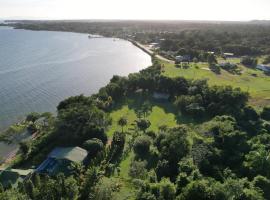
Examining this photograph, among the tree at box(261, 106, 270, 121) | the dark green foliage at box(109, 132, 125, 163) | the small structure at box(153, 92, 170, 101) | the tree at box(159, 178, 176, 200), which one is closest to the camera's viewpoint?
the tree at box(159, 178, 176, 200)

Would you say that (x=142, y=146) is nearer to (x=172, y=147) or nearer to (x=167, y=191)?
(x=172, y=147)

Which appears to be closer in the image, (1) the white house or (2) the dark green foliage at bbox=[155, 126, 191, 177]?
(2) the dark green foliage at bbox=[155, 126, 191, 177]

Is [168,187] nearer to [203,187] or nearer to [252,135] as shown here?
[203,187]

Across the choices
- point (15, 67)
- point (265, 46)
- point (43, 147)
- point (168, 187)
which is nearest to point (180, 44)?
point (265, 46)

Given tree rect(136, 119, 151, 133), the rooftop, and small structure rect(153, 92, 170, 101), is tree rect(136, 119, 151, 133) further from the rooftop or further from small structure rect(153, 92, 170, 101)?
small structure rect(153, 92, 170, 101)

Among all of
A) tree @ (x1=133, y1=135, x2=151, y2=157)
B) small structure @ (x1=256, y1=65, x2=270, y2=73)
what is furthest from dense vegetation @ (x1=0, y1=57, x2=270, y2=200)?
small structure @ (x1=256, y1=65, x2=270, y2=73)

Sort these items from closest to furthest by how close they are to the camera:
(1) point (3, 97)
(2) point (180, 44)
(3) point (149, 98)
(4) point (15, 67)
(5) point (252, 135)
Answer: (5) point (252, 135) → (3) point (149, 98) → (1) point (3, 97) → (4) point (15, 67) → (2) point (180, 44)

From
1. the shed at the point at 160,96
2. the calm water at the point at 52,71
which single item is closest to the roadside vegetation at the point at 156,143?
the shed at the point at 160,96
